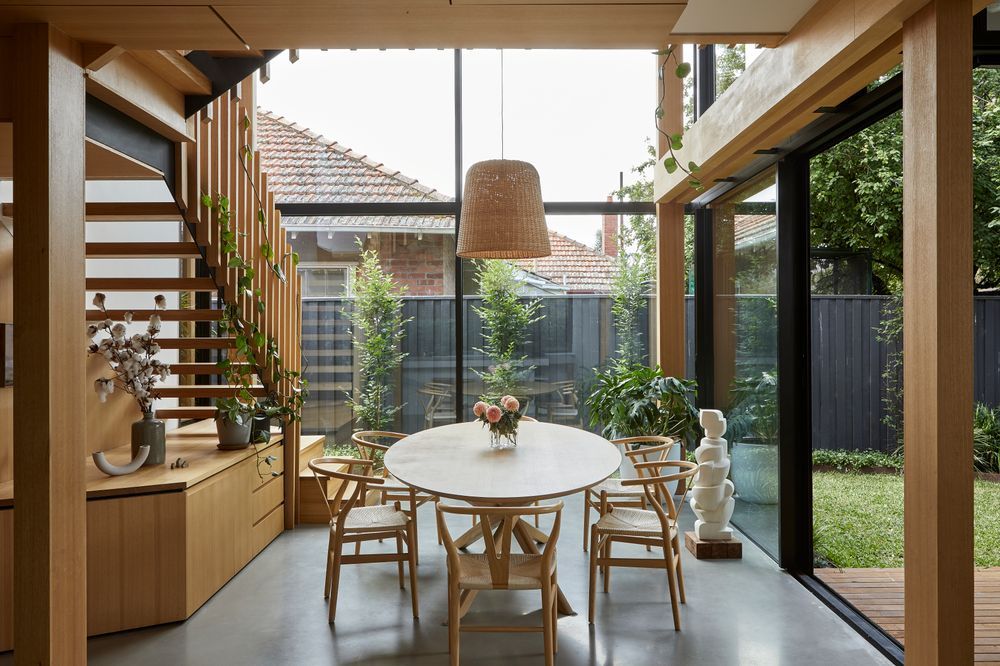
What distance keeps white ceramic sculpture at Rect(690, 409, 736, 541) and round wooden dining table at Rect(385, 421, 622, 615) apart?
0.74 metres

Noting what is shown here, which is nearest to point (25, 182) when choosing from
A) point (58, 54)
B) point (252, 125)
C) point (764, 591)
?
point (58, 54)

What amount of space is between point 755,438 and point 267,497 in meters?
3.50

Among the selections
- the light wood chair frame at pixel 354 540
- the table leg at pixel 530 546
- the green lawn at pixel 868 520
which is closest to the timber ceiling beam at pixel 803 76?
the table leg at pixel 530 546

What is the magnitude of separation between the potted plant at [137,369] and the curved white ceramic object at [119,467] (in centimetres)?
6

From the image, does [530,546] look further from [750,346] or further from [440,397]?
[440,397]

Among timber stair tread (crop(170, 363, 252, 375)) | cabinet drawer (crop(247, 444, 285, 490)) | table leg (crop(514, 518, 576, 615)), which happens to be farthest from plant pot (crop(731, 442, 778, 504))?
timber stair tread (crop(170, 363, 252, 375))

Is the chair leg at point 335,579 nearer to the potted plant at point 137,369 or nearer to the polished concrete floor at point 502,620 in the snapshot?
the polished concrete floor at point 502,620

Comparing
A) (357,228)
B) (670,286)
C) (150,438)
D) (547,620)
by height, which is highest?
(357,228)

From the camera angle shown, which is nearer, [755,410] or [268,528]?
[755,410]

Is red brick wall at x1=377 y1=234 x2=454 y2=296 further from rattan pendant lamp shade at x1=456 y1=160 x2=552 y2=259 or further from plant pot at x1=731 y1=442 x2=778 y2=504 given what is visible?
plant pot at x1=731 y1=442 x2=778 y2=504

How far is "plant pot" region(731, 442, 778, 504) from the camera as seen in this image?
4.41m

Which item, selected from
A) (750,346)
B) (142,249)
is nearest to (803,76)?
(750,346)

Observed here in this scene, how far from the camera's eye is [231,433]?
4461 millimetres

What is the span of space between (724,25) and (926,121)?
0.97 metres
